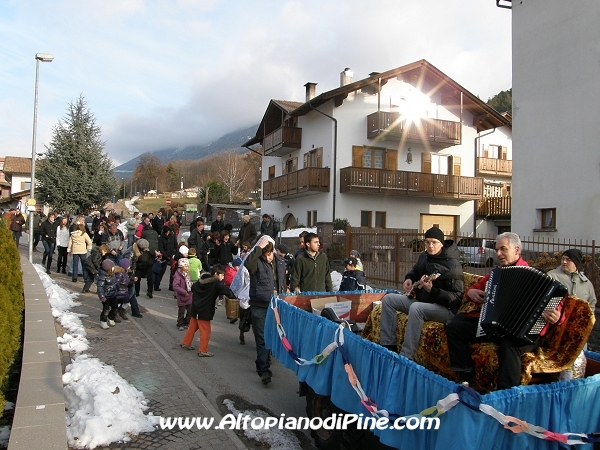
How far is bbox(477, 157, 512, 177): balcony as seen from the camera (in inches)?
1186

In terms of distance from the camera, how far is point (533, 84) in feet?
55.9

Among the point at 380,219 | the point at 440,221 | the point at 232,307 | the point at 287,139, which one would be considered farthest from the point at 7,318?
the point at 440,221

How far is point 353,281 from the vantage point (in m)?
9.54

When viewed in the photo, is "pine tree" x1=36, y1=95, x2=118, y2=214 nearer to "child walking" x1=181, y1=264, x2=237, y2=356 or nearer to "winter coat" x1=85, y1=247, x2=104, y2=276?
"winter coat" x1=85, y1=247, x2=104, y2=276

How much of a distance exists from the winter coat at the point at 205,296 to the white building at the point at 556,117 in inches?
504

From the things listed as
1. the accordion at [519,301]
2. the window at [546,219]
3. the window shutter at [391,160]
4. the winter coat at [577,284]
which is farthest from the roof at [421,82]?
the accordion at [519,301]

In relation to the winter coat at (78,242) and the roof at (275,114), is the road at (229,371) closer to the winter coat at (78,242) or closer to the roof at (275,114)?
the winter coat at (78,242)

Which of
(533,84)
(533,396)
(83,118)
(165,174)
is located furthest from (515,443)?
(165,174)

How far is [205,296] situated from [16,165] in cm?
8071

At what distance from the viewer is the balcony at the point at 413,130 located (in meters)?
26.0

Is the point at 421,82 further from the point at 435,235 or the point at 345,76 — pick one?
the point at 435,235

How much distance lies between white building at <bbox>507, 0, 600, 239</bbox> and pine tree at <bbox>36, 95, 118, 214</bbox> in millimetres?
22682

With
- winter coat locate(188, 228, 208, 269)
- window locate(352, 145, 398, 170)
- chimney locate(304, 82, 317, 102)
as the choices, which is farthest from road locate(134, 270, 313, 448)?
chimney locate(304, 82, 317, 102)

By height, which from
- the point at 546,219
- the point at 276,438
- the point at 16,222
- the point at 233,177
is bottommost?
the point at 276,438
